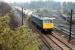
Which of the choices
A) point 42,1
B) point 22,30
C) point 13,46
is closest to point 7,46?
point 13,46

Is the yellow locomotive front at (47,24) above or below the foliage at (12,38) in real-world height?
below

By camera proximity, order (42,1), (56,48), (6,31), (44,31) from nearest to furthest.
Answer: (6,31) < (56,48) < (44,31) < (42,1)

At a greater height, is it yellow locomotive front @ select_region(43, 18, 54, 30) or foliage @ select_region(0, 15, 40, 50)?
foliage @ select_region(0, 15, 40, 50)

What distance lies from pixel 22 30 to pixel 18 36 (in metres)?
0.44

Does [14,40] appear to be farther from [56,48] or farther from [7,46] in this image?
[56,48]

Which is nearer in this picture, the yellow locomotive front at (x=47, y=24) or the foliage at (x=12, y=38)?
the foliage at (x=12, y=38)

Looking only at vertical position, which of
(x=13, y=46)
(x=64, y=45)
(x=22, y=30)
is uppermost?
(x=22, y=30)

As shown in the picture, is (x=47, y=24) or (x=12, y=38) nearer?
(x=12, y=38)

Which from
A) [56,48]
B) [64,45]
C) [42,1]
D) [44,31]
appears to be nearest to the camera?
[56,48]

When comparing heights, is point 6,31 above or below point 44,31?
above

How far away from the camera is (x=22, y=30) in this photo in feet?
39.0

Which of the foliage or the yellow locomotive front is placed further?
the yellow locomotive front

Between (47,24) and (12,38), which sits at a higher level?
(12,38)

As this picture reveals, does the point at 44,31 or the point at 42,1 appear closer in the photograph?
the point at 44,31
